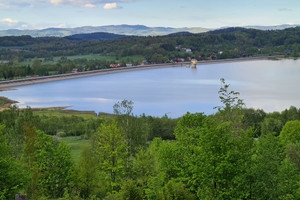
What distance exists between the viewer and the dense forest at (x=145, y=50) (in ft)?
346

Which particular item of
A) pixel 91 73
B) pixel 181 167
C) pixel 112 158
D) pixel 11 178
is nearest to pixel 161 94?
pixel 91 73

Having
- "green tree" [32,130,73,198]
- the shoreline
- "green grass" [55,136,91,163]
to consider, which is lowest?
"green grass" [55,136,91,163]

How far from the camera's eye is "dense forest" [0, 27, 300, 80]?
105562 millimetres

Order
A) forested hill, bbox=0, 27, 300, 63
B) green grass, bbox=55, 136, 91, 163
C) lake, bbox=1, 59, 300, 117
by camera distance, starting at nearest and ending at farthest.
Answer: green grass, bbox=55, 136, 91, 163
lake, bbox=1, 59, 300, 117
forested hill, bbox=0, 27, 300, 63

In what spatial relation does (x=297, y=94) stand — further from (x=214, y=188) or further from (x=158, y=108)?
(x=214, y=188)

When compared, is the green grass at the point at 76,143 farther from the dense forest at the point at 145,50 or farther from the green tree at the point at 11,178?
the dense forest at the point at 145,50

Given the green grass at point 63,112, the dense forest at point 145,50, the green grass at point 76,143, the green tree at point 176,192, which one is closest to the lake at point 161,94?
the green grass at point 63,112

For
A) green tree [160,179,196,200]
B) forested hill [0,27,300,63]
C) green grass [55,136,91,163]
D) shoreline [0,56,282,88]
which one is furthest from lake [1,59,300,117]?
forested hill [0,27,300,63]

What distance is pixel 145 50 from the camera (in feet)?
428

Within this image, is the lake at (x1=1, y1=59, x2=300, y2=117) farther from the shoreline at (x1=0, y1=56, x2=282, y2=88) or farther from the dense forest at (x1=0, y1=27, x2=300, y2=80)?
the dense forest at (x1=0, y1=27, x2=300, y2=80)

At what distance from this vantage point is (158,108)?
47344mm

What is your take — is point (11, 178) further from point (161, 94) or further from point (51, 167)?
point (161, 94)

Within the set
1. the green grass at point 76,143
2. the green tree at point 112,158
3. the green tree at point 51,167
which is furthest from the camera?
the green grass at point 76,143

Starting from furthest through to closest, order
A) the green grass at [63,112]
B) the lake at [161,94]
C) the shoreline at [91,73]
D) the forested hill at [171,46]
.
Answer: the forested hill at [171,46] < the shoreline at [91,73] < the lake at [161,94] < the green grass at [63,112]
